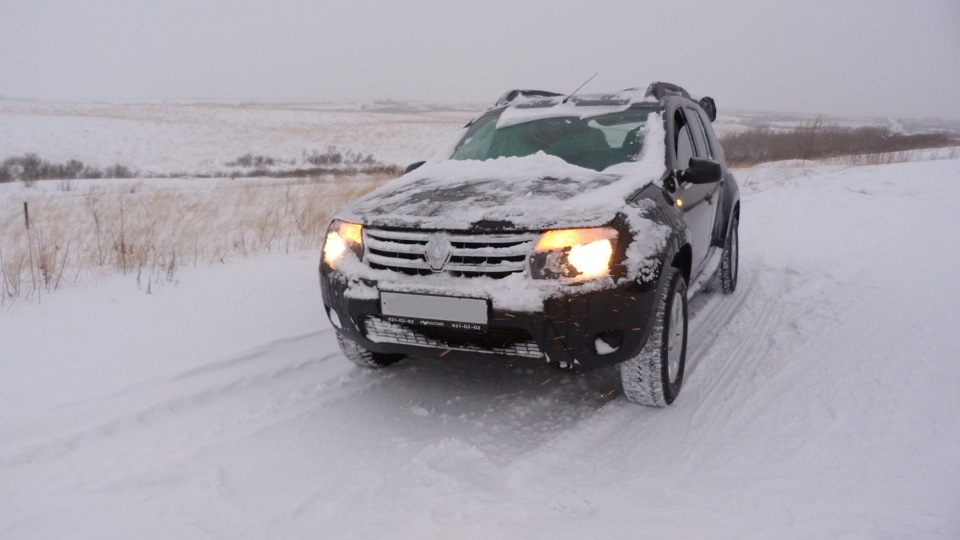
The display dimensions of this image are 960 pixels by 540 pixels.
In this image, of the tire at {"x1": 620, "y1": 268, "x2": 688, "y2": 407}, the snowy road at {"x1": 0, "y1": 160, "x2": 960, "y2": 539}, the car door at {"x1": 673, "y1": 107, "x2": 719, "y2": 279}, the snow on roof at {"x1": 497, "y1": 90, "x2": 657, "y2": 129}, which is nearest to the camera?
the snowy road at {"x1": 0, "y1": 160, "x2": 960, "y2": 539}

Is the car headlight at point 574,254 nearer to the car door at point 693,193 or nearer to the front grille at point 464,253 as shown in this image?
the front grille at point 464,253

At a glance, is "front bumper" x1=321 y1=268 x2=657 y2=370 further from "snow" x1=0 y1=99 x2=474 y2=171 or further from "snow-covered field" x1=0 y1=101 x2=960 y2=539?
"snow" x1=0 y1=99 x2=474 y2=171

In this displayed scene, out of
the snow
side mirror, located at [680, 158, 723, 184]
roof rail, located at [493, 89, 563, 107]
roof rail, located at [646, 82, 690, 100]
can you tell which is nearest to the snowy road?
side mirror, located at [680, 158, 723, 184]

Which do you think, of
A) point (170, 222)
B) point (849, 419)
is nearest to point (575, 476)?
point (849, 419)

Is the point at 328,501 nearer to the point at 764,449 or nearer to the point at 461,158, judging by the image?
the point at 764,449

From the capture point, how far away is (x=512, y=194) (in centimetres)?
299

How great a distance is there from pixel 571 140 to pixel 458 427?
2.01 m

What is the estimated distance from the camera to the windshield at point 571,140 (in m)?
3.69

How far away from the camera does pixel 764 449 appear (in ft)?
8.88

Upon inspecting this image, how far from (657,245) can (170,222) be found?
9.30 meters

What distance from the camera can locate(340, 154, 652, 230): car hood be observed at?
8.81 ft

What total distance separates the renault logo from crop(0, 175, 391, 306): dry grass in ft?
11.5

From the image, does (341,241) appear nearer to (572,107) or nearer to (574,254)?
(574,254)

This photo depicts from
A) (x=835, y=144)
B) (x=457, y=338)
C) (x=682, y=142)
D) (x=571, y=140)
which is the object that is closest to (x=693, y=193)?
(x=682, y=142)
